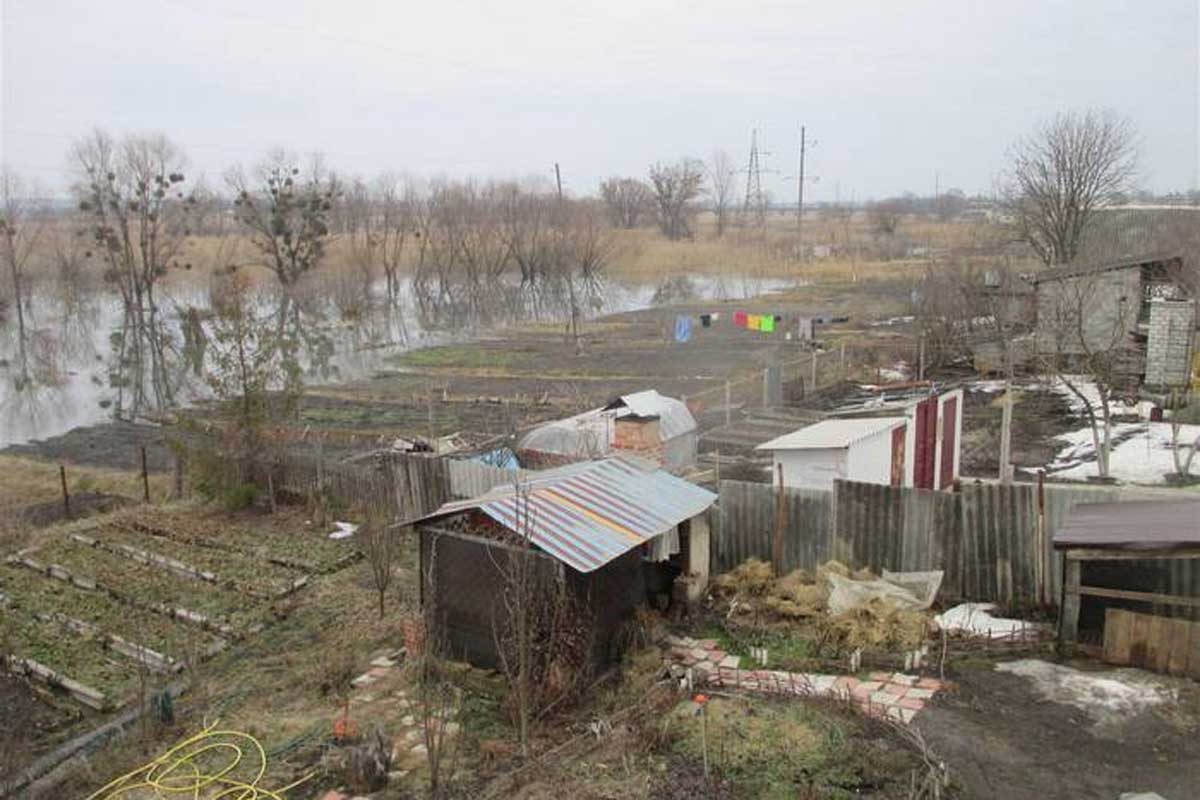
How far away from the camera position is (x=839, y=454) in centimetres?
1133

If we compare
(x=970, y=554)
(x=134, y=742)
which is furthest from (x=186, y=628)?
(x=970, y=554)

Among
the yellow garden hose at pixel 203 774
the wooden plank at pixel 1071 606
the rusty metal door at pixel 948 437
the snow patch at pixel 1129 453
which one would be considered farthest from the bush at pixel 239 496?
the snow patch at pixel 1129 453

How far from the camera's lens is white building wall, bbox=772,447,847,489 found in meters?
11.4

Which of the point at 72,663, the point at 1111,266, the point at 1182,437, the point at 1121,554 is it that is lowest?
the point at 72,663

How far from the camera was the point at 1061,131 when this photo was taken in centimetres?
4025

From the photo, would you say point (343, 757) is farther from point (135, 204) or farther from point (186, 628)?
point (135, 204)

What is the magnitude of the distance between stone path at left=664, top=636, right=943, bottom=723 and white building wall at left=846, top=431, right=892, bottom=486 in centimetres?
369

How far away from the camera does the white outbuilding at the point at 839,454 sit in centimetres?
1138

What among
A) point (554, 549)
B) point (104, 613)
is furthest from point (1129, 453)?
point (104, 613)

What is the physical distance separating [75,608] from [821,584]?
27.4 feet

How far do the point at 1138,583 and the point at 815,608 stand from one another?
273 centimetres

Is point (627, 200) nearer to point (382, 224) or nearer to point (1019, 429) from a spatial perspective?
point (382, 224)

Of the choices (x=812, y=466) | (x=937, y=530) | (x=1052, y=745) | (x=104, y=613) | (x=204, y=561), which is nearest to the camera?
(x=1052, y=745)

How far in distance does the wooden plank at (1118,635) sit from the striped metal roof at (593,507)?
3.63 meters
